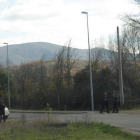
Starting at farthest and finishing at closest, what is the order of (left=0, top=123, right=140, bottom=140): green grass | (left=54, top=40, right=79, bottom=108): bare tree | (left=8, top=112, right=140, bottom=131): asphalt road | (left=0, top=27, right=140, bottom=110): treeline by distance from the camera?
1. (left=54, top=40, right=79, bottom=108): bare tree
2. (left=0, top=27, right=140, bottom=110): treeline
3. (left=8, top=112, right=140, bottom=131): asphalt road
4. (left=0, top=123, right=140, bottom=140): green grass

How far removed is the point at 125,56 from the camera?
48562 millimetres

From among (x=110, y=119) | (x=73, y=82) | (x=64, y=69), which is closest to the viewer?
(x=110, y=119)

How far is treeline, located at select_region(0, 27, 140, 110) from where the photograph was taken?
3831 cm

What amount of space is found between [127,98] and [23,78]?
2199 centimetres

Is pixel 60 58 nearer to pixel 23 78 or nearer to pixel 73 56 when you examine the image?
pixel 73 56

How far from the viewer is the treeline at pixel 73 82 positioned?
38.3 m

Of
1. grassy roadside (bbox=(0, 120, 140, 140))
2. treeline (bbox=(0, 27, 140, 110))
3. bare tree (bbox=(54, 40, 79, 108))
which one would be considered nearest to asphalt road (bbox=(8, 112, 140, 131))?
grassy roadside (bbox=(0, 120, 140, 140))

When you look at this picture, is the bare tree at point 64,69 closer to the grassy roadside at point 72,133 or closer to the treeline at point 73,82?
the treeline at point 73,82

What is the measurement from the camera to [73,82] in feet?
144

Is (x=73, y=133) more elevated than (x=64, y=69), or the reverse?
(x=64, y=69)

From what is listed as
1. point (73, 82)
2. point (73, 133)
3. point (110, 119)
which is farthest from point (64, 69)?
point (73, 133)

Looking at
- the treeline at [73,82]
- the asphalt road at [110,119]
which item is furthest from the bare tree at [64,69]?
the asphalt road at [110,119]

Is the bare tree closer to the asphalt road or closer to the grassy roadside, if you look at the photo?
the asphalt road

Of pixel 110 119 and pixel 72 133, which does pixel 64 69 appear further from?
pixel 72 133
